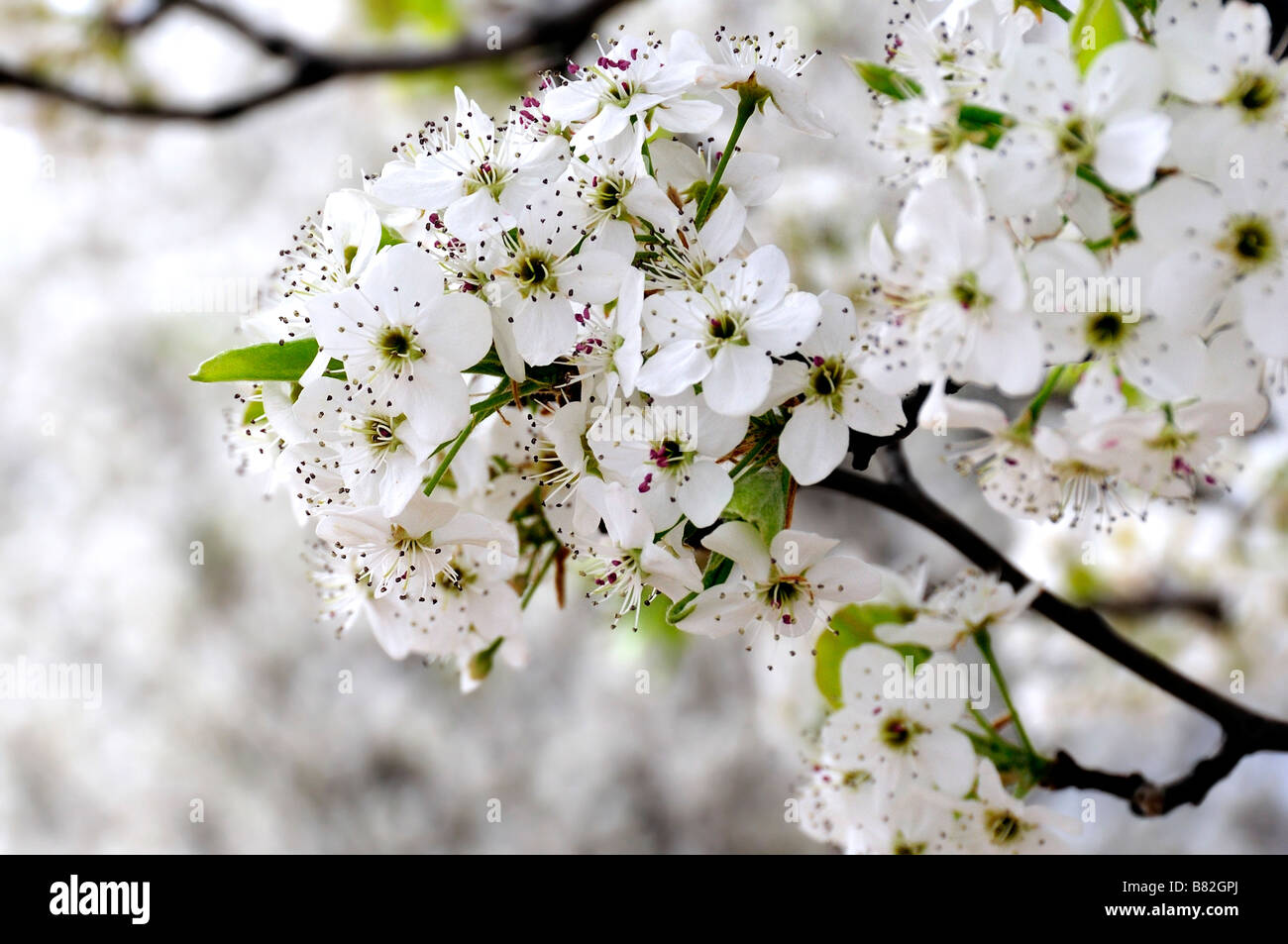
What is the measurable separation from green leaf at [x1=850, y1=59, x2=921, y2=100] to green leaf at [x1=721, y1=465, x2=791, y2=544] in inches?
6.2

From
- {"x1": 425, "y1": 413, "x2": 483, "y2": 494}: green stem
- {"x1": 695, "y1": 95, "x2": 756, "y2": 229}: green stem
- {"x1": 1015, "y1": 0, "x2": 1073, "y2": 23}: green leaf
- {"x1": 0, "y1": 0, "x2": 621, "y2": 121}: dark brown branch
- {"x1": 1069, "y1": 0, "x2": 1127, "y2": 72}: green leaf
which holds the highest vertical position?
{"x1": 0, "y1": 0, "x2": 621, "y2": 121}: dark brown branch

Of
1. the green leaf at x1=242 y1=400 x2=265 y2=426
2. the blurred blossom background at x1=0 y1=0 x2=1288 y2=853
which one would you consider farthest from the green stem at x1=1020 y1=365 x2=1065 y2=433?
the blurred blossom background at x1=0 y1=0 x2=1288 y2=853

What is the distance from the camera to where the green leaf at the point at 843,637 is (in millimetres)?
598

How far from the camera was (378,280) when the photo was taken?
1.40ft

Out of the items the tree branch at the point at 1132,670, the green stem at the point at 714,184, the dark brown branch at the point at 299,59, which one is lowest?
the tree branch at the point at 1132,670

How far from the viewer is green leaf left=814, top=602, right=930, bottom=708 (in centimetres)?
60

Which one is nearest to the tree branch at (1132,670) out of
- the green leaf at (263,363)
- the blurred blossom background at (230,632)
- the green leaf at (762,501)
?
the green leaf at (762,501)

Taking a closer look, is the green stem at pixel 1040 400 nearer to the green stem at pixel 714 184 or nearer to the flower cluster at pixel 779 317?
the flower cluster at pixel 779 317

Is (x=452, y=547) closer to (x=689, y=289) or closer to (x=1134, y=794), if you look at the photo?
(x=689, y=289)

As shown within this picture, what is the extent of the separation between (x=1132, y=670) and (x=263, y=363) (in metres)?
0.52

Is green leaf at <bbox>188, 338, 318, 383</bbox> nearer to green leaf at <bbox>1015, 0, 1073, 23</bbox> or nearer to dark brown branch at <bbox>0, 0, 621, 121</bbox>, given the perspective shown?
green leaf at <bbox>1015, 0, 1073, 23</bbox>

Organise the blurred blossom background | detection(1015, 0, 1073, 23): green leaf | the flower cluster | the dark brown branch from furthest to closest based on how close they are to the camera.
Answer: the blurred blossom background
the dark brown branch
detection(1015, 0, 1073, 23): green leaf
the flower cluster
